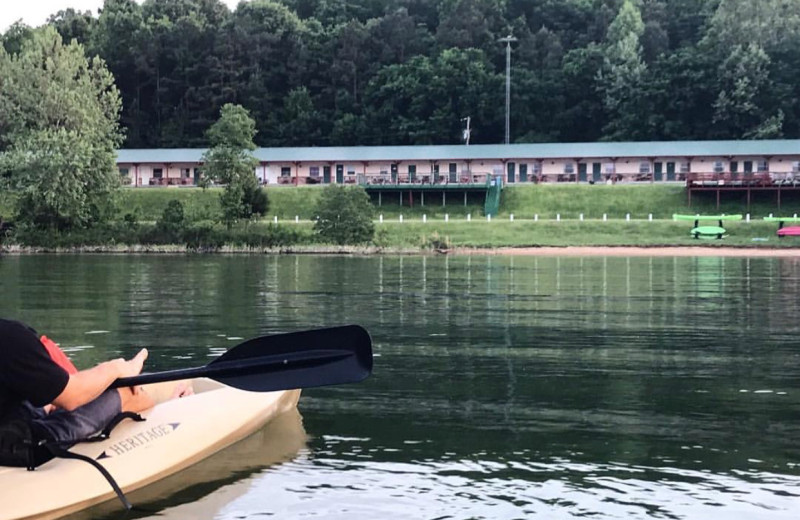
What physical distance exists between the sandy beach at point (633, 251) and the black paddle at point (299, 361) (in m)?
41.2

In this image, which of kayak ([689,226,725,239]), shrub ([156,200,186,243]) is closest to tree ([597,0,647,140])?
kayak ([689,226,725,239])

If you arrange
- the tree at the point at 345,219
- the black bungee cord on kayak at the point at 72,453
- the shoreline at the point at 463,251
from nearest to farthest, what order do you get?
the black bungee cord on kayak at the point at 72,453
the shoreline at the point at 463,251
the tree at the point at 345,219

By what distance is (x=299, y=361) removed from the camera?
8.40 m

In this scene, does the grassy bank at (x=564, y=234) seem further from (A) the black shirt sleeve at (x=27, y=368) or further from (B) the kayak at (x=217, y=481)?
(A) the black shirt sleeve at (x=27, y=368)

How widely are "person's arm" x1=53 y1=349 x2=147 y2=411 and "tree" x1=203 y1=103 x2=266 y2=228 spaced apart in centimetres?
5126

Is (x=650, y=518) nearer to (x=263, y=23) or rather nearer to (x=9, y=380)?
(x=9, y=380)

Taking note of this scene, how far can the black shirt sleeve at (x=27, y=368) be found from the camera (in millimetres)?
6605

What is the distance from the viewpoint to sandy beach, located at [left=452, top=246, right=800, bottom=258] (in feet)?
161

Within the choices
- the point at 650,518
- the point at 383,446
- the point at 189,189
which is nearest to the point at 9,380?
the point at 383,446

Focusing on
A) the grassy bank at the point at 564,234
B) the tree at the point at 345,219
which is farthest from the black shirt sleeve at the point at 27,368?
the tree at the point at 345,219

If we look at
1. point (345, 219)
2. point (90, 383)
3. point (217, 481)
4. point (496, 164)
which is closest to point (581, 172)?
point (496, 164)

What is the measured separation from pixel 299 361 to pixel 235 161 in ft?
179

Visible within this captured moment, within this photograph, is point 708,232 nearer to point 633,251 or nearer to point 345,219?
point 633,251

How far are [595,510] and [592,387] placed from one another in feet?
15.7
